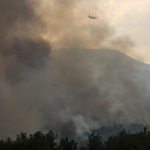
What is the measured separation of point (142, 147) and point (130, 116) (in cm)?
9906

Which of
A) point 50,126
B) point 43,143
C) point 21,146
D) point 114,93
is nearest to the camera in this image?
point 43,143

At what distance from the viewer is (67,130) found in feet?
357

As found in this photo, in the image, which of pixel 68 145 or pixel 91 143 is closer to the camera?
pixel 68 145

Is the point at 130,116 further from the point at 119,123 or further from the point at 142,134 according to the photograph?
the point at 142,134

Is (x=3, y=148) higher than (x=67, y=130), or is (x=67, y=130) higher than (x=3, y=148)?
(x=67, y=130)


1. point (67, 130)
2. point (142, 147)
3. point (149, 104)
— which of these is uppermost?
point (149, 104)

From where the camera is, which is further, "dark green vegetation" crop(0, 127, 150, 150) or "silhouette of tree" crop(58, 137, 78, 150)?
"silhouette of tree" crop(58, 137, 78, 150)

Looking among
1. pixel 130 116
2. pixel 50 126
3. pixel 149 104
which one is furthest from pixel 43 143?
pixel 149 104

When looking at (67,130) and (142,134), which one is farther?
(67,130)

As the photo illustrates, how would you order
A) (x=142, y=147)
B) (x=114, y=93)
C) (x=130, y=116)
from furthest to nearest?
(x=130, y=116) → (x=114, y=93) → (x=142, y=147)

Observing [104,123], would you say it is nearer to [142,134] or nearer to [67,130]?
[67,130]

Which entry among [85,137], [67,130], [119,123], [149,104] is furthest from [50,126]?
[149,104]

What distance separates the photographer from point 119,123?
129 m

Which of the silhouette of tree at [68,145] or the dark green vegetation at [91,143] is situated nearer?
the dark green vegetation at [91,143]
